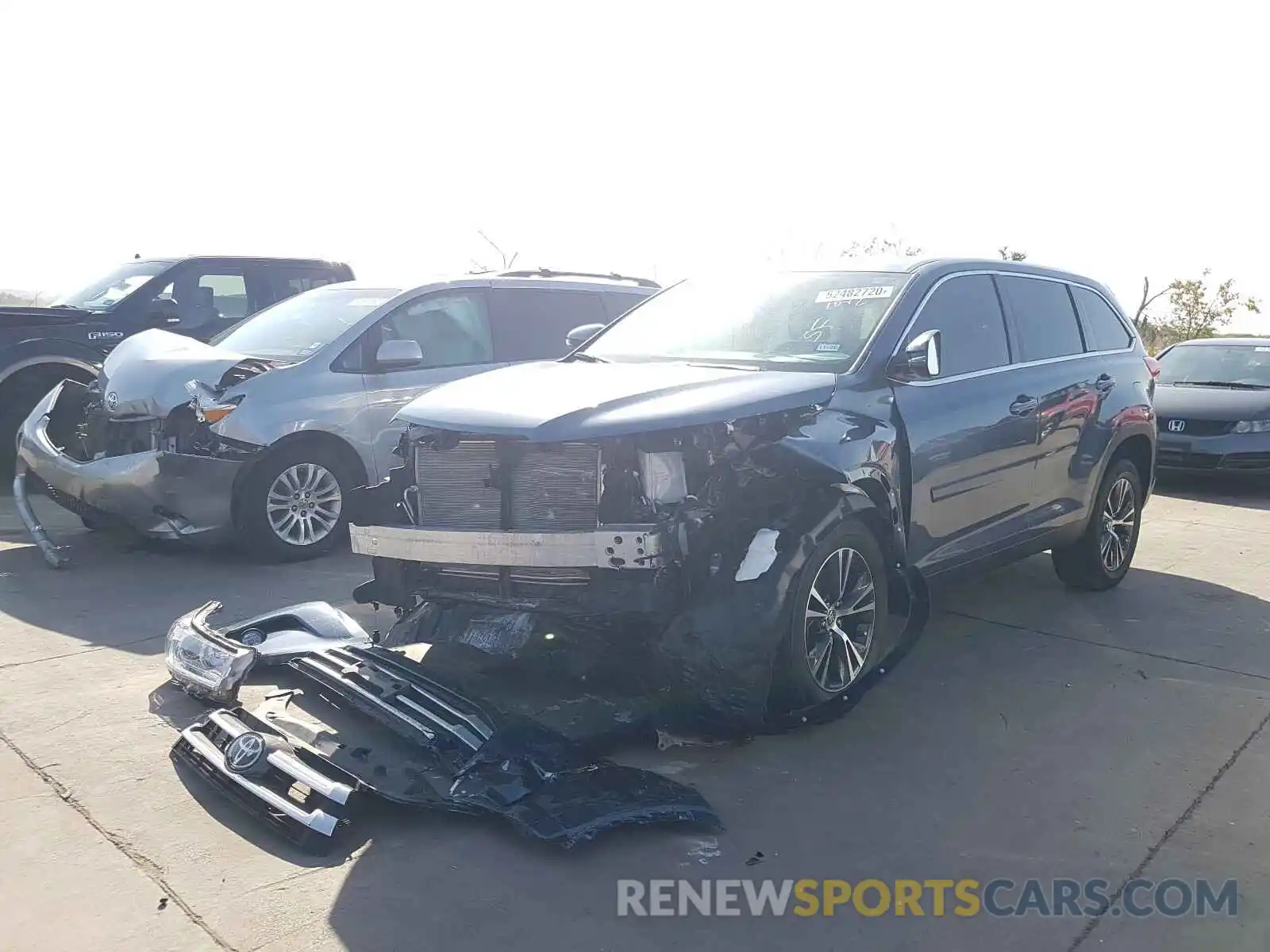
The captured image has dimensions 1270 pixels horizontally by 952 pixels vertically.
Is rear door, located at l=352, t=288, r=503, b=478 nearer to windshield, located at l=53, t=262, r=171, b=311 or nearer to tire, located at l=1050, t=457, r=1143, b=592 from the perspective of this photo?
windshield, located at l=53, t=262, r=171, b=311

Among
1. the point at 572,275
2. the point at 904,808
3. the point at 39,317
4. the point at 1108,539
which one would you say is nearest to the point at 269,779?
the point at 904,808

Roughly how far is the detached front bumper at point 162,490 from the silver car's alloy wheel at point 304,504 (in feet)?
0.96

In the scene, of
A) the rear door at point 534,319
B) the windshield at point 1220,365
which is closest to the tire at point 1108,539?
the rear door at point 534,319

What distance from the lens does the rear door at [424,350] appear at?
7.41 m

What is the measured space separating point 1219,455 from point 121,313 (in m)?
9.94

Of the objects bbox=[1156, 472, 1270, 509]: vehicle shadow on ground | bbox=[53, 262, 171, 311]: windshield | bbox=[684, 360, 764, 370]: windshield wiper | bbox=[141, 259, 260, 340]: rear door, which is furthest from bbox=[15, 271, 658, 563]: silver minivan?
bbox=[1156, 472, 1270, 509]: vehicle shadow on ground

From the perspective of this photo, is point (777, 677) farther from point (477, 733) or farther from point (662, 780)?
point (477, 733)

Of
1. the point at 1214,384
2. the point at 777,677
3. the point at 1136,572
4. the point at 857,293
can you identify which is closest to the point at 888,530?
the point at 777,677

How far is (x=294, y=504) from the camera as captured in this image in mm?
7094

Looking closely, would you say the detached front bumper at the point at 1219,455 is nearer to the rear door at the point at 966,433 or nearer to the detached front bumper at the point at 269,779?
the rear door at the point at 966,433

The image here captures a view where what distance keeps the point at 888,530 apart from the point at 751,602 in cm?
94

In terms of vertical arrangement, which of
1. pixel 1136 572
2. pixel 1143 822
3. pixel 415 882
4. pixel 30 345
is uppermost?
pixel 30 345

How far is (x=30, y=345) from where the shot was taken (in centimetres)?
899

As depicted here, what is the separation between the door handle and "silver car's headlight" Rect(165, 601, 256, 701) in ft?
11.9
